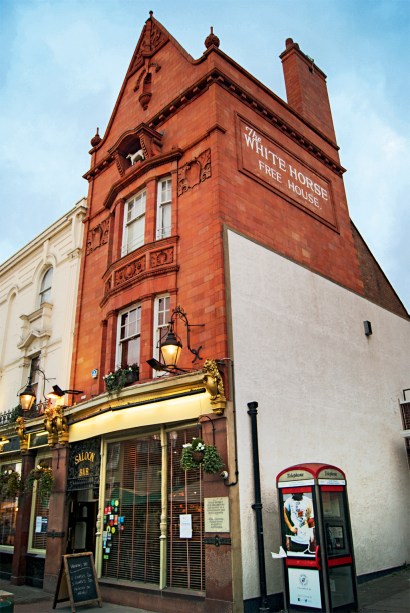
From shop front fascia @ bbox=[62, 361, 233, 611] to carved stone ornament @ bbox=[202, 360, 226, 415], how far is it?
0.02 metres

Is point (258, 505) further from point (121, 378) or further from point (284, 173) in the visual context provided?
point (284, 173)

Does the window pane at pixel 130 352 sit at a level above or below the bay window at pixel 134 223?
below

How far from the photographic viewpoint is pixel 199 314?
37.1ft

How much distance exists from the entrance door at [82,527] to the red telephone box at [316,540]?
267 inches

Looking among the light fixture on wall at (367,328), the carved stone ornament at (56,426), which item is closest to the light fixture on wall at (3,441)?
the carved stone ornament at (56,426)

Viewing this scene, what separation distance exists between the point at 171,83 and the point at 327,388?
35.5 feet

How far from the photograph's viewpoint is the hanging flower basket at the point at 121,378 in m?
11.8

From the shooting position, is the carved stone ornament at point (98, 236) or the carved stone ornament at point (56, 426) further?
the carved stone ornament at point (98, 236)

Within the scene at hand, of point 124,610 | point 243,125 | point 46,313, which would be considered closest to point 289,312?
point 243,125

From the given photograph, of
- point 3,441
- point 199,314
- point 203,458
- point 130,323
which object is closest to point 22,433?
point 3,441

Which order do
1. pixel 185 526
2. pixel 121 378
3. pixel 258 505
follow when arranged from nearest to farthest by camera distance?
1. pixel 258 505
2. pixel 185 526
3. pixel 121 378

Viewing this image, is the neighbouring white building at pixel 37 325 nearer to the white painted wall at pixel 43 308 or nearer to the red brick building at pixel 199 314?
→ the white painted wall at pixel 43 308

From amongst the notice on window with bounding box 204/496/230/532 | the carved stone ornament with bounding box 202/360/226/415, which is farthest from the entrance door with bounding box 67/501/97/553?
the carved stone ornament with bounding box 202/360/226/415

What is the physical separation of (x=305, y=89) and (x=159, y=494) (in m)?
15.8
